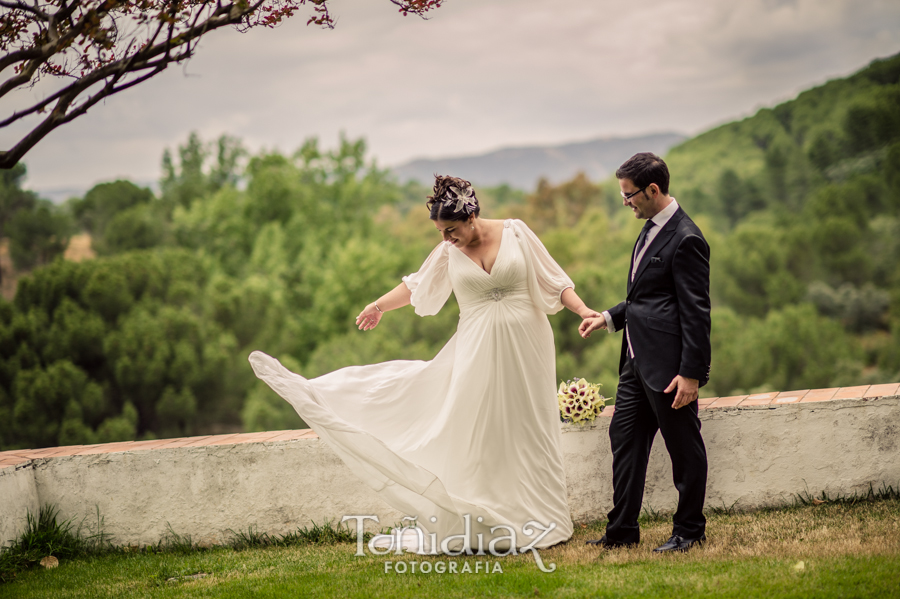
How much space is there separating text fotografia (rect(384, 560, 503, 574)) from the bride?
5.3 inches

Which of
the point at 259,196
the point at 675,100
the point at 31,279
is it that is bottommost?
the point at 31,279

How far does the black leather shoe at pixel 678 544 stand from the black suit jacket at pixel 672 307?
27.3 inches

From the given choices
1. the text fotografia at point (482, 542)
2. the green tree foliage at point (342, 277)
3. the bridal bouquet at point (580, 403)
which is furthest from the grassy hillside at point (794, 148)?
the text fotografia at point (482, 542)

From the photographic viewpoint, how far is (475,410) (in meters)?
3.48

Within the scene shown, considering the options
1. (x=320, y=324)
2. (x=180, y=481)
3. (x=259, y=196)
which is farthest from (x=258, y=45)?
(x=180, y=481)

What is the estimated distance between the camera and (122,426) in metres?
18.6

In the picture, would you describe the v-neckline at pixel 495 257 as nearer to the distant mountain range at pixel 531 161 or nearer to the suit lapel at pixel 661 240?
the suit lapel at pixel 661 240

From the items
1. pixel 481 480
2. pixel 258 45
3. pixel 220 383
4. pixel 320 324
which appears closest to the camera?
pixel 481 480

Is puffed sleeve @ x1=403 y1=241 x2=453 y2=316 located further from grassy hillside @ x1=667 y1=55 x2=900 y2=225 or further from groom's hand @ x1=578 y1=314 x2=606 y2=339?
grassy hillside @ x1=667 y1=55 x2=900 y2=225

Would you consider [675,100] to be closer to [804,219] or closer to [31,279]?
[804,219]

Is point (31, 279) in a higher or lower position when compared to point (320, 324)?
higher

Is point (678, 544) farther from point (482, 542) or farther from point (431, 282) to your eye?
point (431, 282)

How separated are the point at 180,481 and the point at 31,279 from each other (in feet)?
59.0

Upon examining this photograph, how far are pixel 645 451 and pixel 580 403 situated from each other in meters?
0.65
